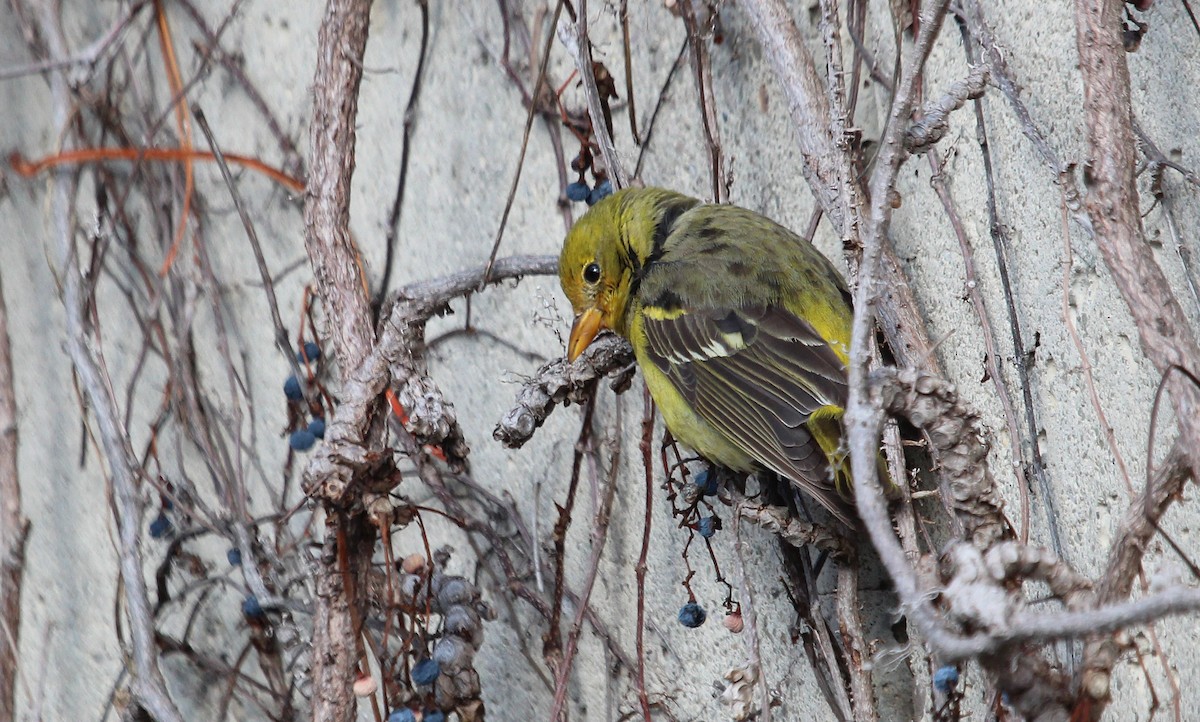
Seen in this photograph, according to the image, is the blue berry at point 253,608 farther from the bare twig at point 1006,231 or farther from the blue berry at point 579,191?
the bare twig at point 1006,231

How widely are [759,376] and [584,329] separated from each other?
0.46 meters

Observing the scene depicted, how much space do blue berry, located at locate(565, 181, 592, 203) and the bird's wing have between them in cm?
34

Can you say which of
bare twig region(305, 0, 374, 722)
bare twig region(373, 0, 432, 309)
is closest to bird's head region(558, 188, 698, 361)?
bare twig region(305, 0, 374, 722)

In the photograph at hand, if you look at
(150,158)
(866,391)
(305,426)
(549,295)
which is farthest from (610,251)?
(150,158)

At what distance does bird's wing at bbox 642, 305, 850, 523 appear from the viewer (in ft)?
7.18

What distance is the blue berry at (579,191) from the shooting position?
2756 mm

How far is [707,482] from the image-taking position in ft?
8.12

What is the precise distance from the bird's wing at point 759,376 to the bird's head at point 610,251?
108 mm

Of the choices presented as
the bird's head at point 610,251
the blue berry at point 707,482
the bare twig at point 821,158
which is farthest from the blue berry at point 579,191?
the blue berry at point 707,482

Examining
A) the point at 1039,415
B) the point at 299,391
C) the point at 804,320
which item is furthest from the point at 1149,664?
the point at 299,391

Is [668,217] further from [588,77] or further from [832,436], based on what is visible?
[832,436]

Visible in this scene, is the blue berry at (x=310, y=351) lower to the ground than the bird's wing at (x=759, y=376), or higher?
higher

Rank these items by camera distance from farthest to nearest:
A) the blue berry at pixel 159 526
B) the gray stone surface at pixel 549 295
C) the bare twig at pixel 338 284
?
the blue berry at pixel 159 526
the bare twig at pixel 338 284
the gray stone surface at pixel 549 295

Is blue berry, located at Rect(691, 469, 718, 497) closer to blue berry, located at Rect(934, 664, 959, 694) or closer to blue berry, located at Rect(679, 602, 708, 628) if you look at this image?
blue berry, located at Rect(679, 602, 708, 628)
